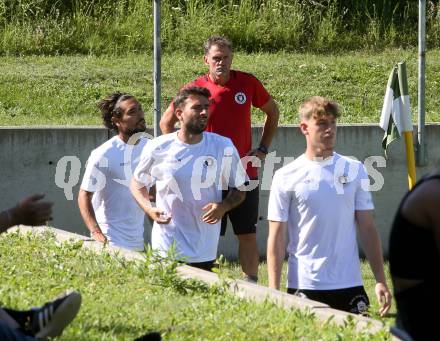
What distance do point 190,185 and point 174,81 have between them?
27.8 feet

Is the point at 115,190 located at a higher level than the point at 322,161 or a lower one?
lower

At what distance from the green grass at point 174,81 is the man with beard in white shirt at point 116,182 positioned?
479cm

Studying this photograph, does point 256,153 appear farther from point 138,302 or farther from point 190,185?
point 138,302

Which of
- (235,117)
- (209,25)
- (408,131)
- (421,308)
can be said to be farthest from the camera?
(209,25)

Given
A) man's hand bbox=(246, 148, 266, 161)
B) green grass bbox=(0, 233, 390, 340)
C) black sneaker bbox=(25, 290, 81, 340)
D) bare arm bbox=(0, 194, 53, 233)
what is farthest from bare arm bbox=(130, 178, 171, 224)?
bare arm bbox=(0, 194, 53, 233)

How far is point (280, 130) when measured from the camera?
43.6ft

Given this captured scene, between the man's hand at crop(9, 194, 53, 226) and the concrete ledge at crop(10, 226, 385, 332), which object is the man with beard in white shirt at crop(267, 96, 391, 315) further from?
the man's hand at crop(9, 194, 53, 226)

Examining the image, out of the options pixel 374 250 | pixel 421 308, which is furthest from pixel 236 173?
pixel 421 308

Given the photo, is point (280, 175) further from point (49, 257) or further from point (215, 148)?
point (49, 257)

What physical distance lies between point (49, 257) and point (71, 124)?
16.6ft

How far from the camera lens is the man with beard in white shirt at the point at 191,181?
8.48 metres

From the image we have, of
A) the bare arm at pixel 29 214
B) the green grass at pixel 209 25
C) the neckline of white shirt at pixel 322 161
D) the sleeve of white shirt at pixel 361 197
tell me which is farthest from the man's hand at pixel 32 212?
the green grass at pixel 209 25

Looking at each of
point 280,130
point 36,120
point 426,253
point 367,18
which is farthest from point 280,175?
point 367,18

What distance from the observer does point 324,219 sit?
725cm
